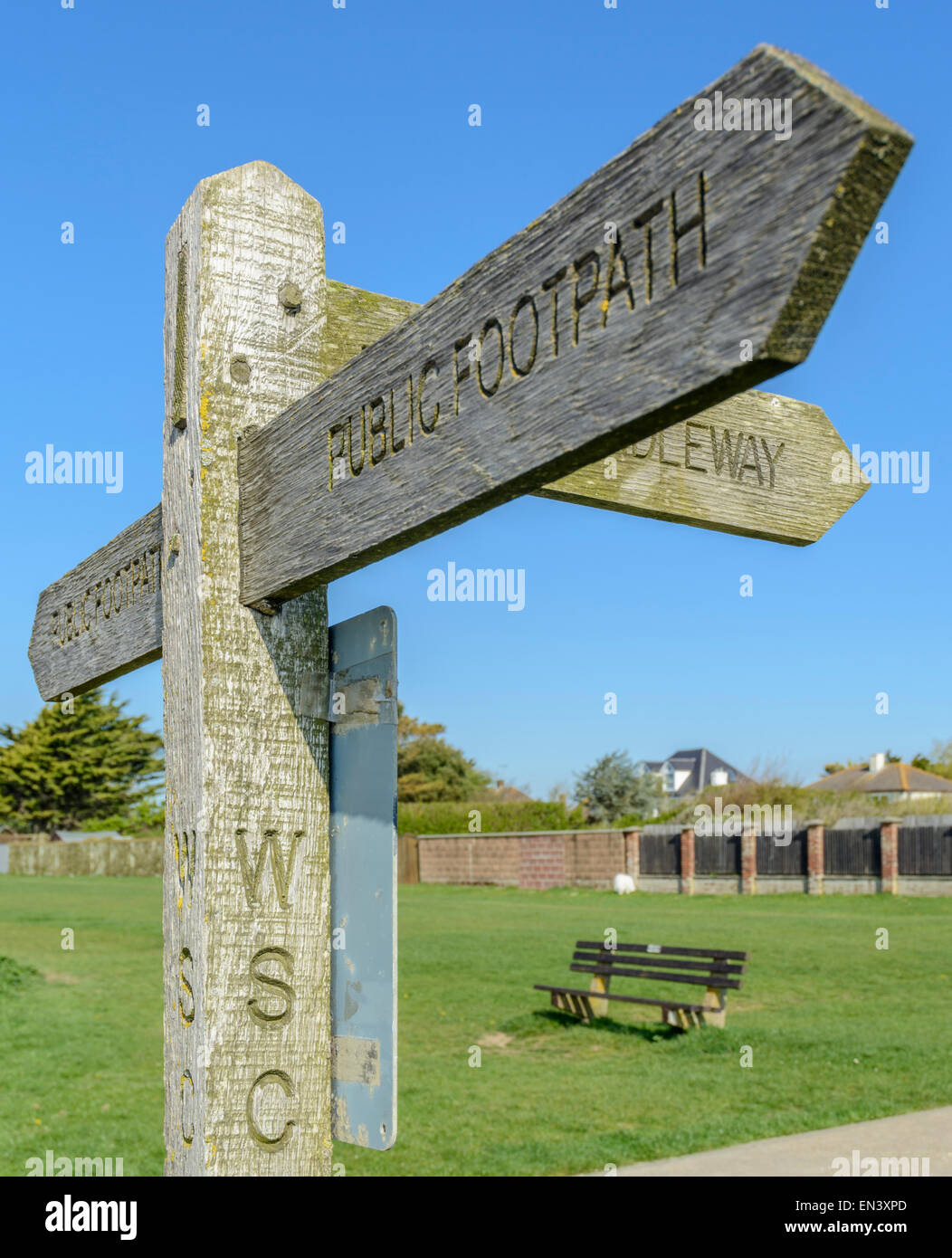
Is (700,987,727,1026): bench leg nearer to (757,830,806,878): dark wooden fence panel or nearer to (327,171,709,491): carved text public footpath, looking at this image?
(327,171,709,491): carved text public footpath

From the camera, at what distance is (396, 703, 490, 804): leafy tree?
53.5 meters

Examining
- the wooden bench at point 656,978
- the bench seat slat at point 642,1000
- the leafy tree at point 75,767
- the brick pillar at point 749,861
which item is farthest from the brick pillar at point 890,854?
the leafy tree at point 75,767

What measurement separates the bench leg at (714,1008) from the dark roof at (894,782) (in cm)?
4752

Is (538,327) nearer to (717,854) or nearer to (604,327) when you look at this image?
(604,327)

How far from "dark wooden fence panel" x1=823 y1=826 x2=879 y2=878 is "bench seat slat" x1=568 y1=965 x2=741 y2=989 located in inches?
742

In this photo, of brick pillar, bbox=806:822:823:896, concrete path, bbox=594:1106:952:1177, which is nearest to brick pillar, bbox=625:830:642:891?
brick pillar, bbox=806:822:823:896

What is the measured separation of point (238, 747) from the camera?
1788 millimetres

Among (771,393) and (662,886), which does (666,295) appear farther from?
(662,886)

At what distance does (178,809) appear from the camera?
185cm

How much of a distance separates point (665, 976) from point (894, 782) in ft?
167

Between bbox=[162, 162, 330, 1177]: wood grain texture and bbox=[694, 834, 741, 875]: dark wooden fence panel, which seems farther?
bbox=[694, 834, 741, 875]: dark wooden fence panel

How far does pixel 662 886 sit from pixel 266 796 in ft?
104
